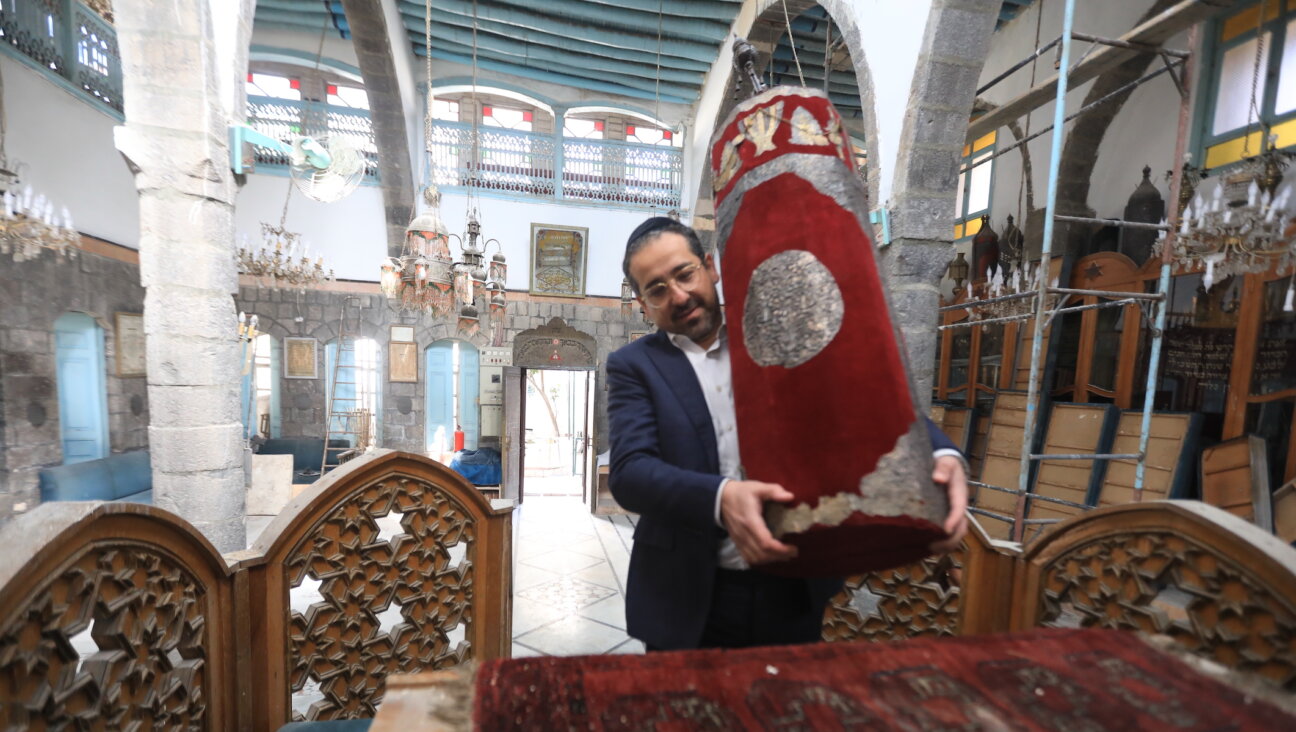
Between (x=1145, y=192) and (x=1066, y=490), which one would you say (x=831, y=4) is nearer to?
(x=1145, y=192)

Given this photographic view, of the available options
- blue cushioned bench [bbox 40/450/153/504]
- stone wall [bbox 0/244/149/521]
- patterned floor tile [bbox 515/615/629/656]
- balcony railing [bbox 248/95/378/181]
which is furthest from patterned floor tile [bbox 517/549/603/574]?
balcony railing [bbox 248/95/378/181]

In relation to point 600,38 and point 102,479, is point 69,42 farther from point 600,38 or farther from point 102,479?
point 600,38

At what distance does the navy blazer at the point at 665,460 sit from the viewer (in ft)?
3.08

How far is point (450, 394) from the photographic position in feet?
24.7

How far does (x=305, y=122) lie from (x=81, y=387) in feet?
13.4

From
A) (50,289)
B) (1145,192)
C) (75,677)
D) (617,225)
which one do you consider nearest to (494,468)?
(617,225)

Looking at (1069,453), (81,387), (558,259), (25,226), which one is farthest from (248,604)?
(81,387)

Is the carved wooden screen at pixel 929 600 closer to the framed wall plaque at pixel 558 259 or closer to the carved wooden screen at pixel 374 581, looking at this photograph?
the carved wooden screen at pixel 374 581

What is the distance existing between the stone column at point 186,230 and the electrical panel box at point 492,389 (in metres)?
4.88

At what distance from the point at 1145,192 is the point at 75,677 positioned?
6.43 meters

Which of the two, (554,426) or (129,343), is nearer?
(129,343)

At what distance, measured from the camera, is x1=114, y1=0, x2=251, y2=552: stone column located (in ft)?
7.64

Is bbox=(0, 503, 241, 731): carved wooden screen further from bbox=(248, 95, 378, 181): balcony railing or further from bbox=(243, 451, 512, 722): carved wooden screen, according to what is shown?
bbox=(248, 95, 378, 181): balcony railing

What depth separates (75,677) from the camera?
0.89 meters
